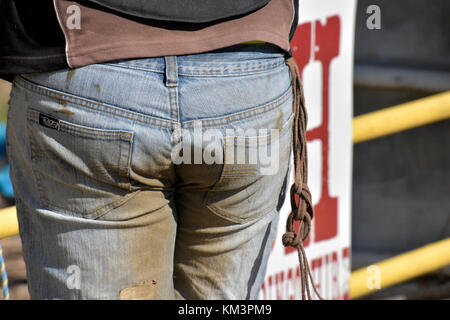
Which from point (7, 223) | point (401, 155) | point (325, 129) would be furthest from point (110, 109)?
point (401, 155)

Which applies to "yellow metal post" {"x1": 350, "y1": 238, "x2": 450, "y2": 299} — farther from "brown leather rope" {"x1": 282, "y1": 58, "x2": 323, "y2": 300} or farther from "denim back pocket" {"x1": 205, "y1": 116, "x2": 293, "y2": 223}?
"denim back pocket" {"x1": 205, "y1": 116, "x2": 293, "y2": 223}

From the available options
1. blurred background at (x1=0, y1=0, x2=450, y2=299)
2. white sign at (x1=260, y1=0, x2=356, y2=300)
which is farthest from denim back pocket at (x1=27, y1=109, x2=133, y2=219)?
blurred background at (x1=0, y1=0, x2=450, y2=299)

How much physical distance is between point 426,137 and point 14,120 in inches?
67.0

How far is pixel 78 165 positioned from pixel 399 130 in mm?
1230

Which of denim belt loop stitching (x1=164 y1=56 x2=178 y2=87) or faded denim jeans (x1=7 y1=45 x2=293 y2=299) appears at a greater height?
denim belt loop stitching (x1=164 y1=56 x2=178 y2=87)

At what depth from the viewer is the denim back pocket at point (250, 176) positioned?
0.96 m

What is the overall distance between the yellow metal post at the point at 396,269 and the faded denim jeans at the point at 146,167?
92 centimetres

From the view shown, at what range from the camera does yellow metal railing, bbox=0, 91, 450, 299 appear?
178 cm

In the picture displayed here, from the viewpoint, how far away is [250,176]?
3.26ft

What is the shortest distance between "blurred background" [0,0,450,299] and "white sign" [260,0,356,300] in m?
0.43

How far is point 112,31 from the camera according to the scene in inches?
34.7

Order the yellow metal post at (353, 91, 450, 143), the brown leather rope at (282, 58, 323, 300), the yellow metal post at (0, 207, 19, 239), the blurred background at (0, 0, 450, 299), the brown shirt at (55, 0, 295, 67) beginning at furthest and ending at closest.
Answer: the blurred background at (0, 0, 450, 299) < the yellow metal post at (353, 91, 450, 143) < the yellow metal post at (0, 207, 19, 239) < the brown leather rope at (282, 58, 323, 300) < the brown shirt at (55, 0, 295, 67)

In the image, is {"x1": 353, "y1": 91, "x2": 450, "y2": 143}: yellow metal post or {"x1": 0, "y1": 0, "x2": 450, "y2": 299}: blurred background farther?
{"x1": 0, "y1": 0, "x2": 450, "y2": 299}: blurred background

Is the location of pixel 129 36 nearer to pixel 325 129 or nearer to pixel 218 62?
pixel 218 62
